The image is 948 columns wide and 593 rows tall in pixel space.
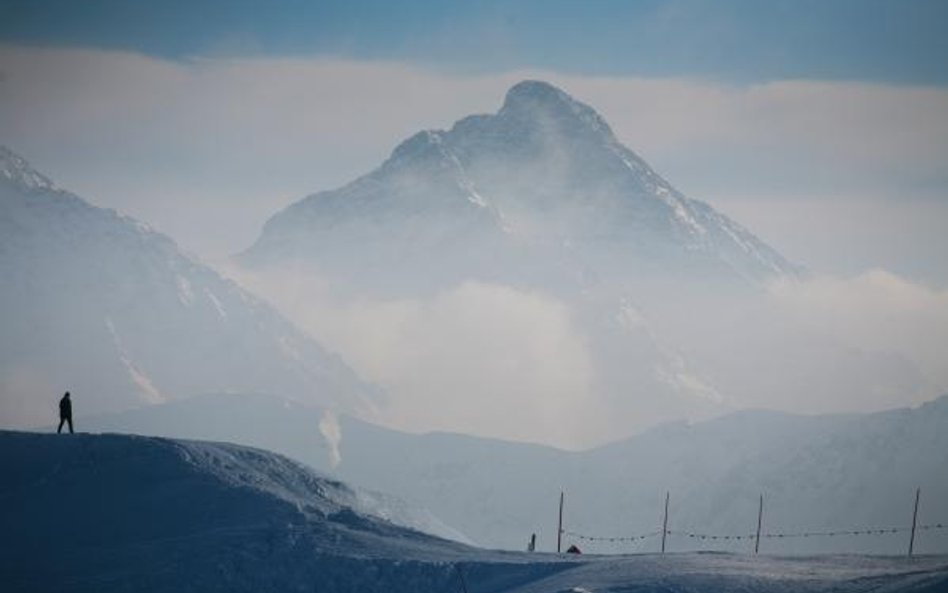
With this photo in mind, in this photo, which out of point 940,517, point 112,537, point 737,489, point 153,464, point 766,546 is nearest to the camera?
point 112,537

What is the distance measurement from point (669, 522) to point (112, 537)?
124 meters

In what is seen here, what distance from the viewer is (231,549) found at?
49688mm

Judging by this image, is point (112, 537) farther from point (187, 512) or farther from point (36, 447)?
point (36, 447)

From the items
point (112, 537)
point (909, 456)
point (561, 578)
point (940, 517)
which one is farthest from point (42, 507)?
point (909, 456)

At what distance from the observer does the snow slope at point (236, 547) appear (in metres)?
46.9

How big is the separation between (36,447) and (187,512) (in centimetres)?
738

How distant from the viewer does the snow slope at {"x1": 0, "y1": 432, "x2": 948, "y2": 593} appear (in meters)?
46.9

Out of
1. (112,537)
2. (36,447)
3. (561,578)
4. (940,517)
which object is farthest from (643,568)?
(940,517)

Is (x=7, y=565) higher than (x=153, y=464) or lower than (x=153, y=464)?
lower

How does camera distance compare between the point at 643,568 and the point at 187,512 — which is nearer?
the point at 643,568

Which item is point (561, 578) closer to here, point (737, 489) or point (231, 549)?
point (231, 549)

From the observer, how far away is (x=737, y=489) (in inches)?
6668

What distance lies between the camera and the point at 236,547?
49.8 metres

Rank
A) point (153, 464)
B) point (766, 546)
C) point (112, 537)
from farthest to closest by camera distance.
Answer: point (766, 546) < point (153, 464) < point (112, 537)
